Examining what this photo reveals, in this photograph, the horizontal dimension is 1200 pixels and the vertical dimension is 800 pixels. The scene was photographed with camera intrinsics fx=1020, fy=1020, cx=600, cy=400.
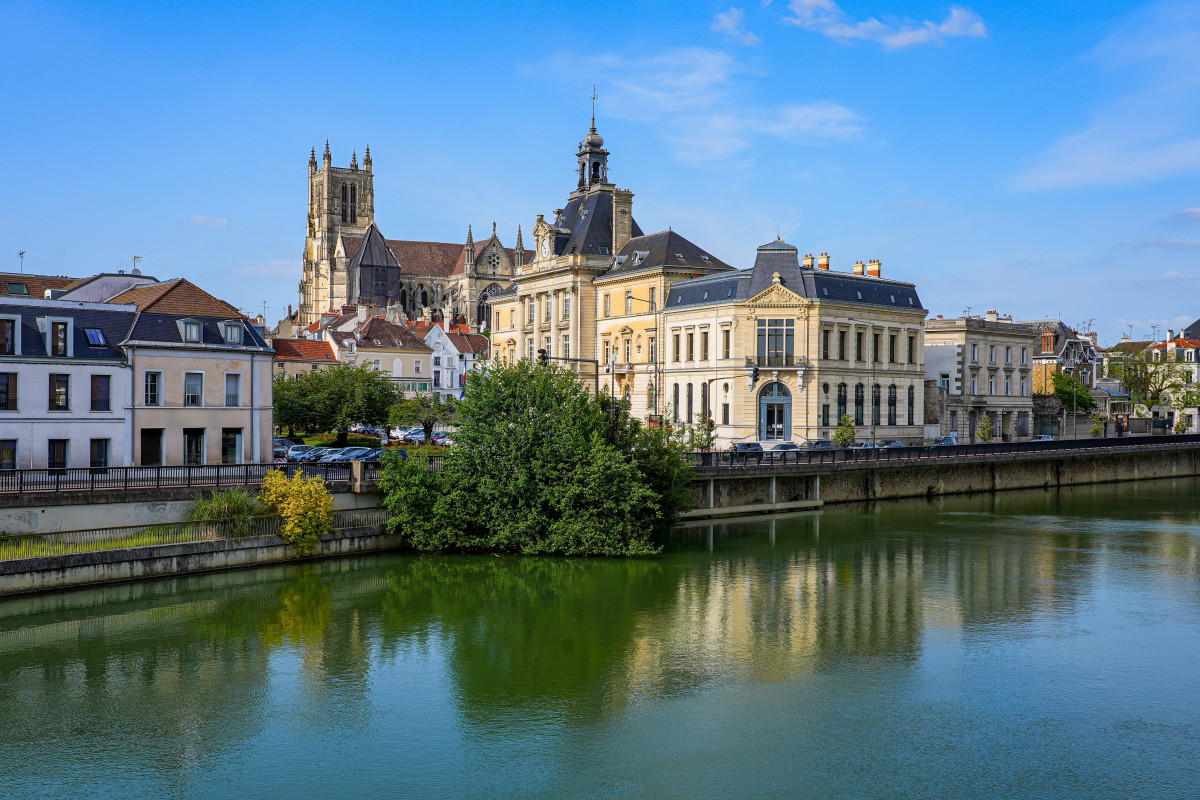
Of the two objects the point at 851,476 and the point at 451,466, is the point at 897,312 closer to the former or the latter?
the point at 851,476

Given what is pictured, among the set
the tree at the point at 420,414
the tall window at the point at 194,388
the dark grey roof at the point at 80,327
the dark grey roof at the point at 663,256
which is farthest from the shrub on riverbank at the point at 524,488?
the dark grey roof at the point at 663,256

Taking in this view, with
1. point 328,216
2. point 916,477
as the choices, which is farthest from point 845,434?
point 328,216

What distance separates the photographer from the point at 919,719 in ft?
65.7

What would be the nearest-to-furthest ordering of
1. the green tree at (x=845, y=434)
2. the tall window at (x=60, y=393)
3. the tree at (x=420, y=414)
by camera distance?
1. the tall window at (x=60, y=393)
2. the green tree at (x=845, y=434)
3. the tree at (x=420, y=414)

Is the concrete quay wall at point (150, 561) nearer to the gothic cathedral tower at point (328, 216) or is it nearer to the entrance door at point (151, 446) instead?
the entrance door at point (151, 446)

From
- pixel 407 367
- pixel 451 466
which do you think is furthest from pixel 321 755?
pixel 407 367

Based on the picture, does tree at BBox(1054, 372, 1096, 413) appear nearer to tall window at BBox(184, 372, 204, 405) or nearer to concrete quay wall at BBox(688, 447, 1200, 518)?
concrete quay wall at BBox(688, 447, 1200, 518)

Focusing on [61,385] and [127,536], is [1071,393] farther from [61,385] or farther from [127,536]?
[127,536]

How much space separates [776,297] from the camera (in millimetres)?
63562

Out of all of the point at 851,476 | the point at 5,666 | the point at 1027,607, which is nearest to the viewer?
the point at 5,666

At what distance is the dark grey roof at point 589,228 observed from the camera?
78406mm

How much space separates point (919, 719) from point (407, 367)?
3208 inches

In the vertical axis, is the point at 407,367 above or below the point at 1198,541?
above

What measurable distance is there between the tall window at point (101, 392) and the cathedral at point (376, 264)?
107 metres
